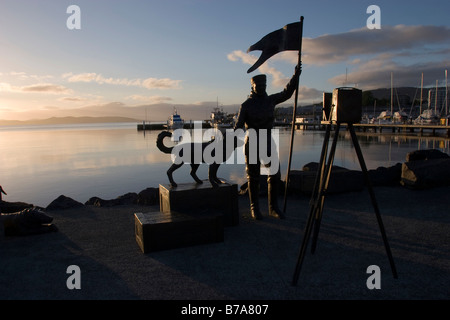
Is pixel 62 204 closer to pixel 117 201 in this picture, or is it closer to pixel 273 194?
pixel 117 201

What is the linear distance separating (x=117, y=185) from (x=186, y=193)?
1138 cm

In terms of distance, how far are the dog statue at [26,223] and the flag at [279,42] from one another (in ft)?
15.8

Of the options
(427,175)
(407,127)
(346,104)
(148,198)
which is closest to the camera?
(346,104)

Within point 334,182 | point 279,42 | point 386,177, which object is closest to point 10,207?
point 279,42

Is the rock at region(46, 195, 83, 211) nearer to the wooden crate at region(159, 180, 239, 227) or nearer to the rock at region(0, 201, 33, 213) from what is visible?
the rock at region(0, 201, 33, 213)

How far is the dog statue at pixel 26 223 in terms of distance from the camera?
17.3 feet

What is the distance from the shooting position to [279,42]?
5.90 m

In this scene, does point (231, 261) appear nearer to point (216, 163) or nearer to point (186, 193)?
point (186, 193)

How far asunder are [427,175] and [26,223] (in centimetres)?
969

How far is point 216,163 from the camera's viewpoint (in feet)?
19.3

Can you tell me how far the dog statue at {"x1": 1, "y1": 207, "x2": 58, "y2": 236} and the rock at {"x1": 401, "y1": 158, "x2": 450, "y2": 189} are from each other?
8921mm

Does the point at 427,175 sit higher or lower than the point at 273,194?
higher

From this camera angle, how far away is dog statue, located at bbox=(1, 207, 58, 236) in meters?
5.29

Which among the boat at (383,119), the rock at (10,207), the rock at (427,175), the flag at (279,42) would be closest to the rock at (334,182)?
the rock at (427,175)
